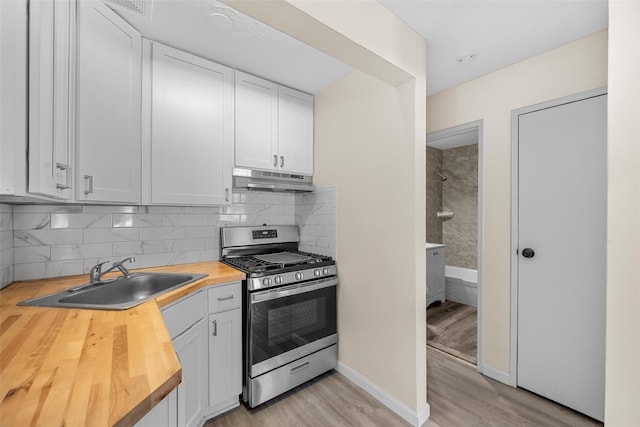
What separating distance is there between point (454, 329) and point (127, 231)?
3.38 metres

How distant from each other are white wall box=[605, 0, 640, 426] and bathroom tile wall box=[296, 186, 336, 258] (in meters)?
1.72

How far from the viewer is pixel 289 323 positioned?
80.5 inches

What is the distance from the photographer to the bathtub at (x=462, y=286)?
3.81 meters

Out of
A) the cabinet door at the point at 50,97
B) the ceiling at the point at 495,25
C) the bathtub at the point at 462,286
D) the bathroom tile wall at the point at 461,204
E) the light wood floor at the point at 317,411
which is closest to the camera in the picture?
the cabinet door at the point at 50,97

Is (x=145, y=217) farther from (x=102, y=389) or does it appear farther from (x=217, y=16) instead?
(x=102, y=389)

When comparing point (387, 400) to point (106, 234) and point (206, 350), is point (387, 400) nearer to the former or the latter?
point (206, 350)

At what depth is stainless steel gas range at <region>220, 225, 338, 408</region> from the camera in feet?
6.15

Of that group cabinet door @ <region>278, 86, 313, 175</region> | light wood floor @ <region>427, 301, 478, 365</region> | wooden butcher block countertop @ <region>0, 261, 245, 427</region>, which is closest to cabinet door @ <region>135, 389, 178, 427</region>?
wooden butcher block countertop @ <region>0, 261, 245, 427</region>

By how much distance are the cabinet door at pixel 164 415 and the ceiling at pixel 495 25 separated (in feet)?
7.53

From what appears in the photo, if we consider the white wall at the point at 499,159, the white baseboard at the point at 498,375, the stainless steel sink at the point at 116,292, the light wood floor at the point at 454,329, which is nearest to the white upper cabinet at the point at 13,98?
the stainless steel sink at the point at 116,292

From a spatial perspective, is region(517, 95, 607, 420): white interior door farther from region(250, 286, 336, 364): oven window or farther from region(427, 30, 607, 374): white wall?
region(250, 286, 336, 364): oven window

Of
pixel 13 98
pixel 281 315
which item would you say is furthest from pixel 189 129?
pixel 281 315

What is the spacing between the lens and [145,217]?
204cm

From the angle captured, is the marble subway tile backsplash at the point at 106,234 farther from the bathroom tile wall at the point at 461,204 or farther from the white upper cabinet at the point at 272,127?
the bathroom tile wall at the point at 461,204
